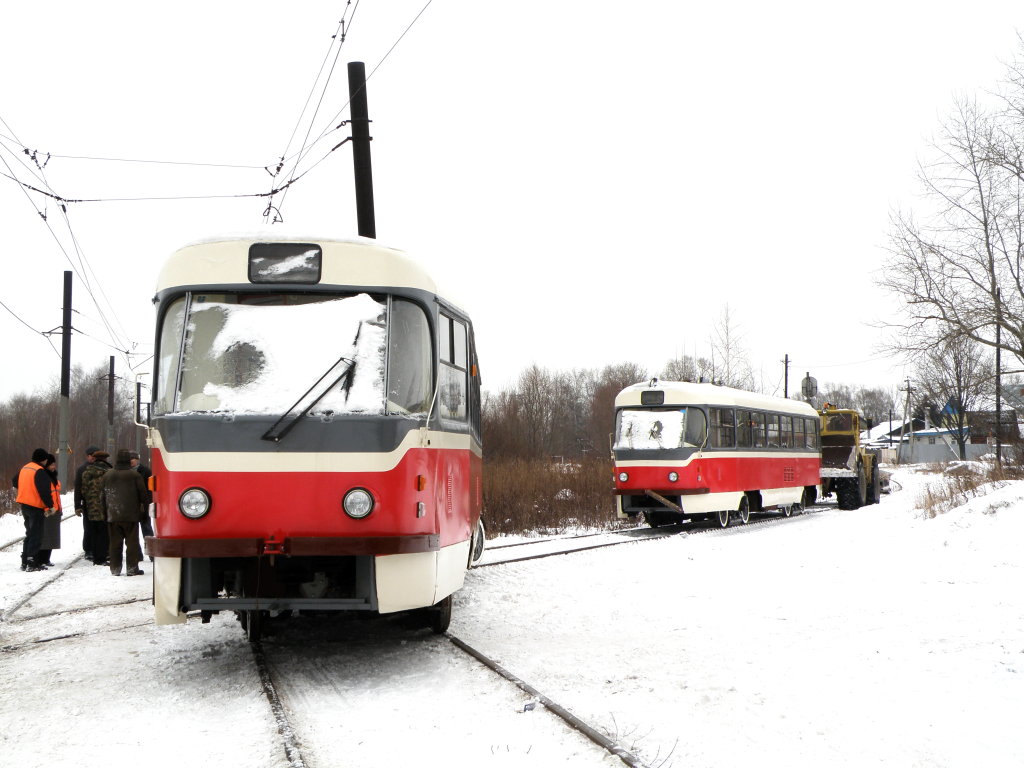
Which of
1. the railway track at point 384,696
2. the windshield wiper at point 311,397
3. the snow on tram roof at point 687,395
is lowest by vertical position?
the railway track at point 384,696

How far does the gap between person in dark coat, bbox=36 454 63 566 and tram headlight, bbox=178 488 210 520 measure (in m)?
8.46

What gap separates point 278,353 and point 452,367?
1.53 metres

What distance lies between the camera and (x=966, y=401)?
6016cm

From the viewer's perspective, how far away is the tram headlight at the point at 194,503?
6.37m

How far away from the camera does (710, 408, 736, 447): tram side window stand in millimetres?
19703

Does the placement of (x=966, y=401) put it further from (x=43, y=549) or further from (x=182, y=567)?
(x=182, y=567)

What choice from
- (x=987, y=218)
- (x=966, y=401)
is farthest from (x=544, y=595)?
(x=966, y=401)

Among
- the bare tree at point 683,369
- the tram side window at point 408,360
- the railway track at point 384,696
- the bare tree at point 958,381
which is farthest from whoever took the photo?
the bare tree at point 683,369

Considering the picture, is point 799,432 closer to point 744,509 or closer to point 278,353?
point 744,509

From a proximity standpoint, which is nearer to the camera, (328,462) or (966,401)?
(328,462)

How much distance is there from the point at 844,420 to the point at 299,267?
25.4m

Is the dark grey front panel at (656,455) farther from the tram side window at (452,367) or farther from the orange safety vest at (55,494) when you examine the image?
the tram side window at (452,367)

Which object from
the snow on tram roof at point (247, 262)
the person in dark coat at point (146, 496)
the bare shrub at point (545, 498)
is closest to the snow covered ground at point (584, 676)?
the person in dark coat at point (146, 496)

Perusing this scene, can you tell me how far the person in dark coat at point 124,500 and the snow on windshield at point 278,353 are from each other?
238 inches
